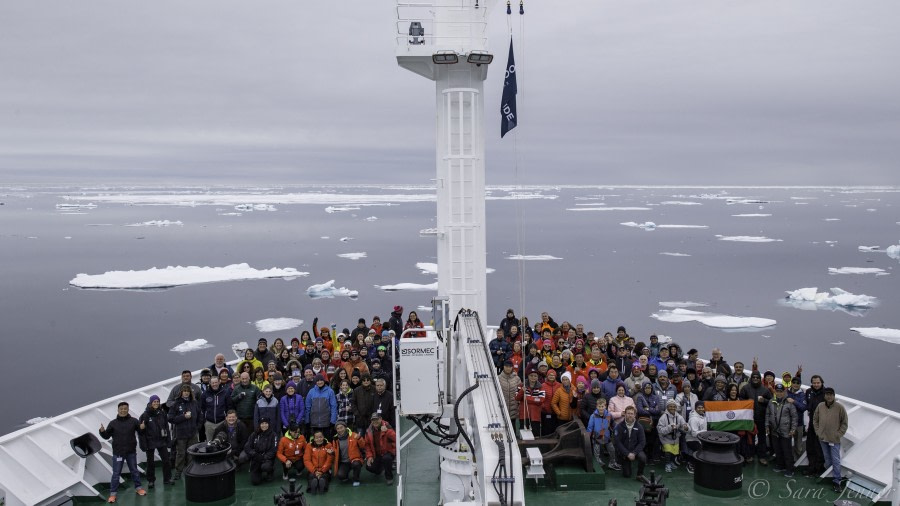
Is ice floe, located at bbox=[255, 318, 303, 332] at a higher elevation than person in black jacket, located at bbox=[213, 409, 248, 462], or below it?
below

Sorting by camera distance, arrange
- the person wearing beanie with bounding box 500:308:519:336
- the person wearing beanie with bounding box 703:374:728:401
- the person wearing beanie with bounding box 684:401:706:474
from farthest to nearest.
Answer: the person wearing beanie with bounding box 500:308:519:336 → the person wearing beanie with bounding box 703:374:728:401 → the person wearing beanie with bounding box 684:401:706:474

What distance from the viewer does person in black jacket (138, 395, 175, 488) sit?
842cm

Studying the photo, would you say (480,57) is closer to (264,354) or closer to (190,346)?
(264,354)

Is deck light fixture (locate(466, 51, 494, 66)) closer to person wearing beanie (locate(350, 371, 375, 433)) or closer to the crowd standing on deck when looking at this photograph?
the crowd standing on deck

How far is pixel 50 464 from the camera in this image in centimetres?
852

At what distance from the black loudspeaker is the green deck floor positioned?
22.7 inches

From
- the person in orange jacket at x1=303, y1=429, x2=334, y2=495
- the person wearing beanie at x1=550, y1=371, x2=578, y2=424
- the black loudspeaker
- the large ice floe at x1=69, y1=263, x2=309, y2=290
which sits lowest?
the large ice floe at x1=69, y1=263, x2=309, y2=290

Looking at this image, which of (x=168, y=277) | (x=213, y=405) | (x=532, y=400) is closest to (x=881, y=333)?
(x=532, y=400)

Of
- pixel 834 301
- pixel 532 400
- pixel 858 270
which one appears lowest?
pixel 858 270

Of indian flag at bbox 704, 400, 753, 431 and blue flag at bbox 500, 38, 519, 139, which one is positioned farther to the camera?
blue flag at bbox 500, 38, 519, 139

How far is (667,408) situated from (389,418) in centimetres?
351

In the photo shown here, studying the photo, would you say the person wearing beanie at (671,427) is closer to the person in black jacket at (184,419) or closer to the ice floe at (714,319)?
the person in black jacket at (184,419)

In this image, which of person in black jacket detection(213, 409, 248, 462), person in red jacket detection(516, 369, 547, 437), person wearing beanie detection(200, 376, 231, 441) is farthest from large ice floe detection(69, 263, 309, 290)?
person in red jacket detection(516, 369, 547, 437)

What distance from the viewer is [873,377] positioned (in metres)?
20.2
